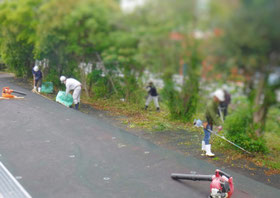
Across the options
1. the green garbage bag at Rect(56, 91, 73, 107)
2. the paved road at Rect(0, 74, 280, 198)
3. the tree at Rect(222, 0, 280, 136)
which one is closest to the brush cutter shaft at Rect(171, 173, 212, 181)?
the paved road at Rect(0, 74, 280, 198)

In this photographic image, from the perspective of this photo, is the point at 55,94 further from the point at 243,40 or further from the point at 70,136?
the point at 243,40

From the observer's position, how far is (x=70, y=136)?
8.49 m

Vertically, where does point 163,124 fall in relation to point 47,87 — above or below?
below

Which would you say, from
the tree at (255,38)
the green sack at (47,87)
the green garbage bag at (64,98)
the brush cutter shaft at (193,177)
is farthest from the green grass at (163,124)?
the tree at (255,38)

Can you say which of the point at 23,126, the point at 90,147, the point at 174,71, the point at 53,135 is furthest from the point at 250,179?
the point at 23,126

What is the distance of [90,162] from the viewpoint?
22.8 feet

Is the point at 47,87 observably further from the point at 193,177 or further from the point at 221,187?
the point at 221,187

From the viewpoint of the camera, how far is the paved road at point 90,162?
577 centimetres

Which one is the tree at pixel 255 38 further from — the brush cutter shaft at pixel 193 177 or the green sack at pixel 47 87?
the brush cutter shaft at pixel 193 177

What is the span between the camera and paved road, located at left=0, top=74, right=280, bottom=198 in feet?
18.9

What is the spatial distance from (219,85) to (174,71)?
280 millimetres

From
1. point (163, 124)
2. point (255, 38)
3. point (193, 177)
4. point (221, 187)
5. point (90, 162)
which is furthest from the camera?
point (163, 124)

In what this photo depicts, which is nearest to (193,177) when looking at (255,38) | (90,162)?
(90,162)

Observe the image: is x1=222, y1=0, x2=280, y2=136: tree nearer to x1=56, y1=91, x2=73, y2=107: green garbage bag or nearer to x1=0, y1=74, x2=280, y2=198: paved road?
x1=56, y1=91, x2=73, y2=107: green garbage bag
